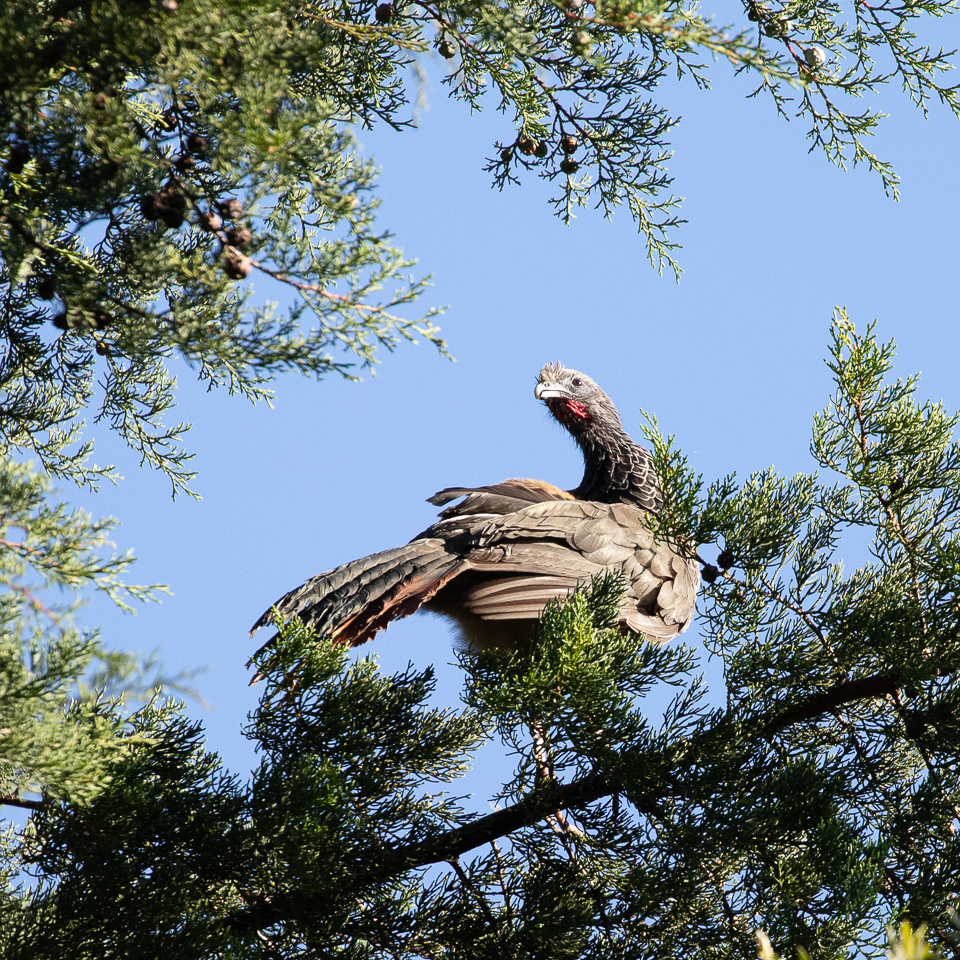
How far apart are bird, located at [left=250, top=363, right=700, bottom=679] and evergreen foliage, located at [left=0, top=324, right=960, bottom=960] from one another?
0.55 metres

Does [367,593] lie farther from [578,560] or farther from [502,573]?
[578,560]

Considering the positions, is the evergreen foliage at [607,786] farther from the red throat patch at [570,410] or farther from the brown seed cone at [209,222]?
the red throat patch at [570,410]

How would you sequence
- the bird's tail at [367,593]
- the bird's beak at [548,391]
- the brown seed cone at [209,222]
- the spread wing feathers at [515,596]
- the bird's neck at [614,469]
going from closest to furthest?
the brown seed cone at [209,222]
the bird's tail at [367,593]
the spread wing feathers at [515,596]
the bird's neck at [614,469]
the bird's beak at [548,391]

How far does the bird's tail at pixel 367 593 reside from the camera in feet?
12.7

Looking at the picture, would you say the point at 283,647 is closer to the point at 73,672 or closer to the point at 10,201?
the point at 73,672

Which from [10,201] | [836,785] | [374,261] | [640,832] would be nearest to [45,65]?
[10,201]

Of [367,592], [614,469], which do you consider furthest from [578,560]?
[614,469]

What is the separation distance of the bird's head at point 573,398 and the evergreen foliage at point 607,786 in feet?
9.69

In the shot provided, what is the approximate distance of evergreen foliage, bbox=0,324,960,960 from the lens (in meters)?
2.93

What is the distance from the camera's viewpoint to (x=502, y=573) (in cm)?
448

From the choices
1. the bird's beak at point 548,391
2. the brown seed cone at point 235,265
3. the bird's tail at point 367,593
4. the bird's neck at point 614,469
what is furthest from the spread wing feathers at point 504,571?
the brown seed cone at point 235,265

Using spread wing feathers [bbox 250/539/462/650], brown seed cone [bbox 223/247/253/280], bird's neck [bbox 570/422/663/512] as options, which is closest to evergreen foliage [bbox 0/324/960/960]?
spread wing feathers [bbox 250/539/462/650]

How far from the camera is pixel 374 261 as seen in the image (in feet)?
8.30

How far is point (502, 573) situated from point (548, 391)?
2.12m
